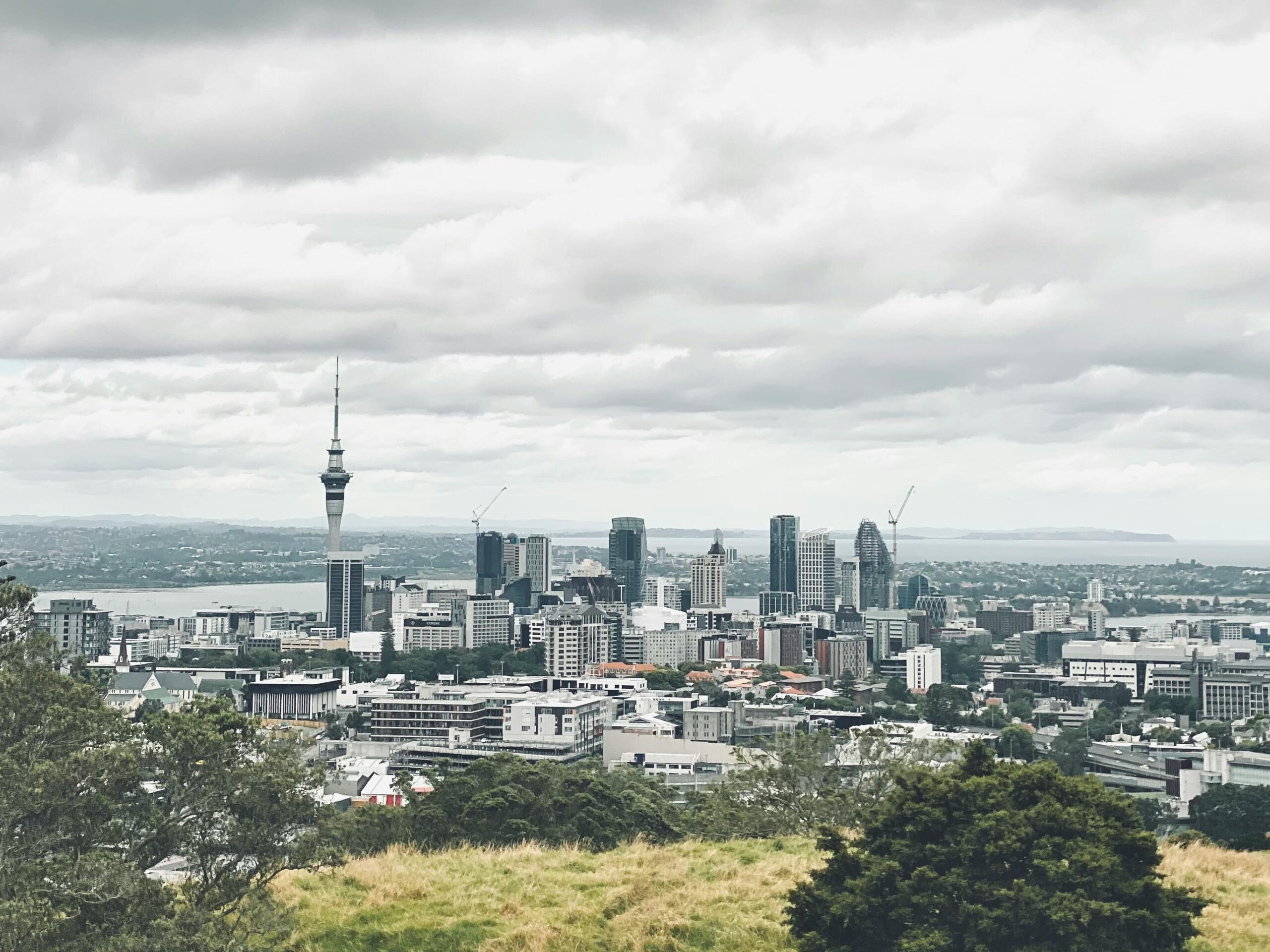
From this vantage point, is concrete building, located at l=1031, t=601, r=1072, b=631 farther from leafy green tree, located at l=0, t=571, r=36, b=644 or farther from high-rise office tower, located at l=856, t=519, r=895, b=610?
leafy green tree, located at l=0, t=571, r=36, b=644

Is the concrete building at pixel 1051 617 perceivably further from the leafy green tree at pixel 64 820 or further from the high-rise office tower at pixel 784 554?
the leafy green tree at pixel 64 820

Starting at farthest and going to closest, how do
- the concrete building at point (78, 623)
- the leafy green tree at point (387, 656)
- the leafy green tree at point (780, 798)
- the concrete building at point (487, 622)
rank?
the concrete building at point (487, 622), the concrete building at point (78, 623), the leafy green tree at point (387, 656), the leafy green tree at point (780, 798)

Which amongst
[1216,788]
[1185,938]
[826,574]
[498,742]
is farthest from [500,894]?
[826,574]

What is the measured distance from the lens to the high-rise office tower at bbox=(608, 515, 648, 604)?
165 meters

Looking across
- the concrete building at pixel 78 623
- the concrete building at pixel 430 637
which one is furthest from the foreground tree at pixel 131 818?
the concrete building at pixel 430 637

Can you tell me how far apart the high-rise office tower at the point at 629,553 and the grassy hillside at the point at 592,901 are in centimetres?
15159

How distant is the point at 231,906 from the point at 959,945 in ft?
15.0

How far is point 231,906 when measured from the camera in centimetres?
913

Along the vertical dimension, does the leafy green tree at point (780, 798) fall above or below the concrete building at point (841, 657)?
above

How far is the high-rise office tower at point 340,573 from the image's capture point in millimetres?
126000

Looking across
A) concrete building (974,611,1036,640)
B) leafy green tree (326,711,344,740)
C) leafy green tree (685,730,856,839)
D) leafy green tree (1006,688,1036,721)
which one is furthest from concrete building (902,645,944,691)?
leafy green tree (685,730,856,839)

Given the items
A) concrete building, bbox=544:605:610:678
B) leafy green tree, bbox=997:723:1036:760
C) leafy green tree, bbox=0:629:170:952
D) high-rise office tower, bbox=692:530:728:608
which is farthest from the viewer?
high-rise office tower, bbox=692:530:728:608

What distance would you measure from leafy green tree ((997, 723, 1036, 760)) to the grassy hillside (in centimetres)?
4359

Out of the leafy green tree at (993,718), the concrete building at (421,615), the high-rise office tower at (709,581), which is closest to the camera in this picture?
the leafy green tree at (993,718)
